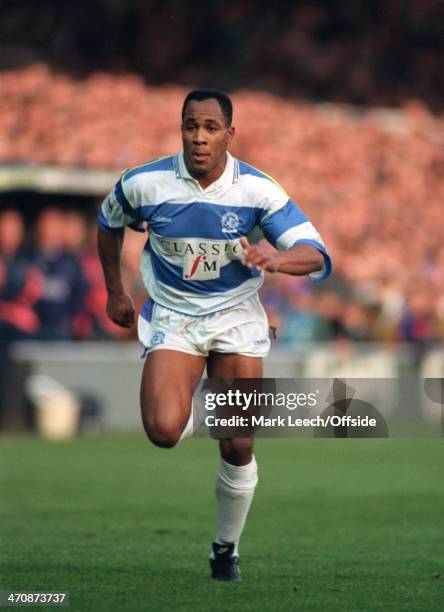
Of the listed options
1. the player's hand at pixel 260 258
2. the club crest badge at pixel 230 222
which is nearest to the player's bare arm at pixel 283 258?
the player's hand at pixel 260 258

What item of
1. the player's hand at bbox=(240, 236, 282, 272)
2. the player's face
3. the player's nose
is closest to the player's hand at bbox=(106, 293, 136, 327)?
the player's face

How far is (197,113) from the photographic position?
6.00 meters

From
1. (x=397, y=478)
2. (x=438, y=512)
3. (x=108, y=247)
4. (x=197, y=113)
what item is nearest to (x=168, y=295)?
(x=108, y=247)

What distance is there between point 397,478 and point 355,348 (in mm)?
6161

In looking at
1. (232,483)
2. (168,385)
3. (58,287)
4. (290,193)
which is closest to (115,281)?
(168,385)

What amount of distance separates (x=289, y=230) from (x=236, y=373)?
28.8 inches

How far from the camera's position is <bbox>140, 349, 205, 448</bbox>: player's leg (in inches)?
236

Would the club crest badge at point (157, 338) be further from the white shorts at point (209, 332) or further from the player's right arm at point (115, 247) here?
the player's right arm at point (115, 247)

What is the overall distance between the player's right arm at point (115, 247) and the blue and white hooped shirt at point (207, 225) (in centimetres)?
8

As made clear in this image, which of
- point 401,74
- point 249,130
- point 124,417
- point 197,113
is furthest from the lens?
point 401,74

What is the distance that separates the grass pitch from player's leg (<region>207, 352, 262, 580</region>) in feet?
0.46

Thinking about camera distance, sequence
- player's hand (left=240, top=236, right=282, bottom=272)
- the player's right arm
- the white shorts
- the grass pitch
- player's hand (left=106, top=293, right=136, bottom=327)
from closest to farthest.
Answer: player's hand (left=240, top=236, right=282, bottom=272) < the grass pitch < the white shorts < the player's right arm < player's hand (left=106, top=293, right=136, bottom=327)

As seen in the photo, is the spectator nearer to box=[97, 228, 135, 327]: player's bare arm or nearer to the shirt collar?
box=[97, 228, 135, 327]: player's bare arm

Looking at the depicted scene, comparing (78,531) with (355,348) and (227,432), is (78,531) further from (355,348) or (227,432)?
(355,348)
